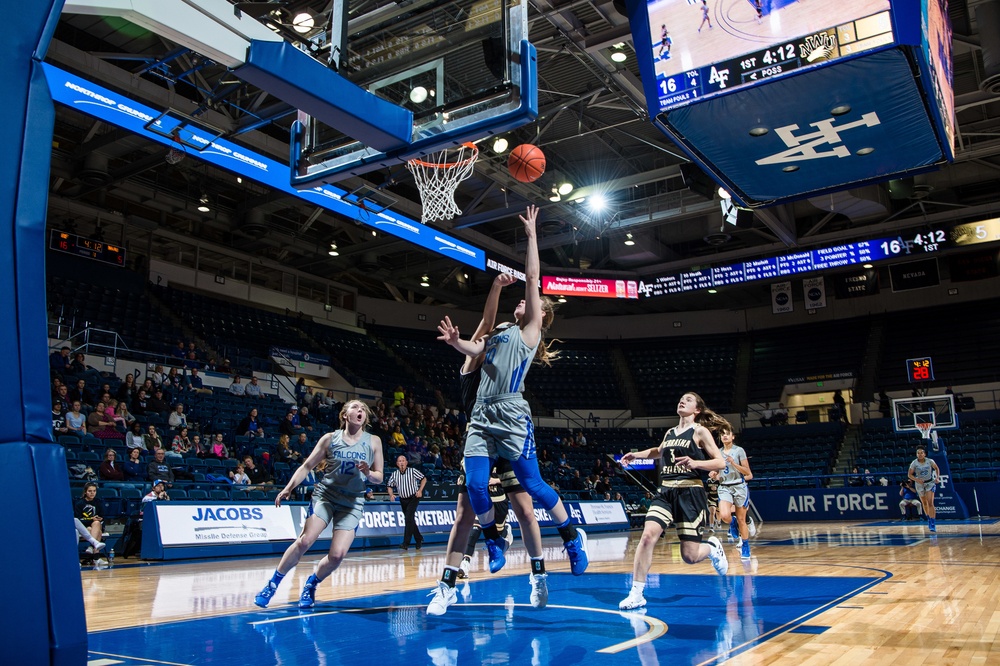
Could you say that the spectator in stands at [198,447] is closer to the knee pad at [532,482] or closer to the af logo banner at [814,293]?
the knee pad at [532,482]

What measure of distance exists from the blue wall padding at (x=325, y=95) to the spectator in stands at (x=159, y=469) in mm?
9297

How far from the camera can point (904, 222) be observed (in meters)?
25.1

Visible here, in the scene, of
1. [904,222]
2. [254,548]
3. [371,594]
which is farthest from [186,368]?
[904,222]

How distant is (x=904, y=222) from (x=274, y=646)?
26.0m

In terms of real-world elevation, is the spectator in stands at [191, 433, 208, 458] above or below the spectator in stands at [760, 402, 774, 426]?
above

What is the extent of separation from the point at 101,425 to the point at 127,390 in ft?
5.80

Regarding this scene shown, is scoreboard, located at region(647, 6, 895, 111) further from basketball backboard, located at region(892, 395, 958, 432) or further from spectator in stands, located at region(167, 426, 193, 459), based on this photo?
basketball backboard, located at region(892, 395, 958, 432)

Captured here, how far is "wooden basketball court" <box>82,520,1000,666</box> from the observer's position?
13.5 feet

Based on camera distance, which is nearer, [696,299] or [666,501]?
[666,501]

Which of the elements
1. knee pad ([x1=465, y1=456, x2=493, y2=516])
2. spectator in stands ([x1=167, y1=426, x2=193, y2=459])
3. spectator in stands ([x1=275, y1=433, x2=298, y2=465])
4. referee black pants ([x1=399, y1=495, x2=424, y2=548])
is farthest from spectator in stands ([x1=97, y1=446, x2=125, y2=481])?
knee pad ([x1=465, y1=456, x2=493, y2=516])

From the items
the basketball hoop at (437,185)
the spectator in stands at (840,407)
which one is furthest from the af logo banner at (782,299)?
the basketball hoop at (437,185)

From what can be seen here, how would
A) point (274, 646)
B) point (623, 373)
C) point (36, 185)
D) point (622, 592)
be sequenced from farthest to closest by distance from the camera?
1. point (623, 373)
2. point (622, 592)
3. point (274, 646)
4. point (36, 185)

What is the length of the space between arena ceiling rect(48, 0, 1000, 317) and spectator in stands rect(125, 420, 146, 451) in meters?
6.05

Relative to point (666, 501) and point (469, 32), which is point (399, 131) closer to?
point (469, 32)
